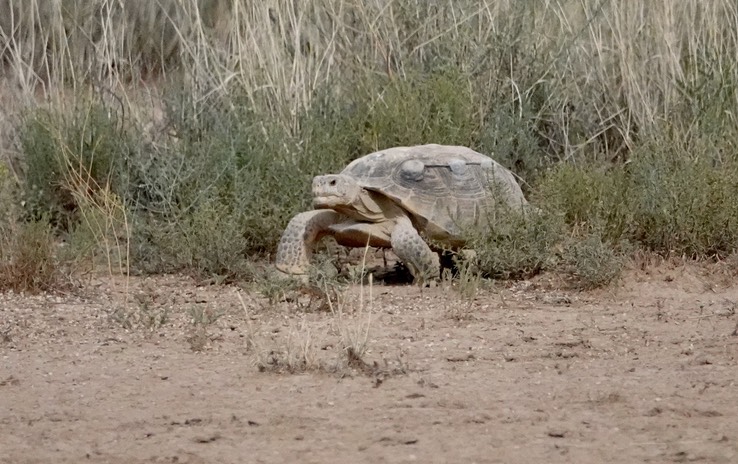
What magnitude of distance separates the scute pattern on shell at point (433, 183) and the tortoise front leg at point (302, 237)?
262mm

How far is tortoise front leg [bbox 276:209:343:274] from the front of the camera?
20.6 feet

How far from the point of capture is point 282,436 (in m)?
3.83

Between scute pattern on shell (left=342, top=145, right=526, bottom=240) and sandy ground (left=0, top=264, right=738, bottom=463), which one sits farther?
scute pattern on shell (left=342, top=145, right=526, bottom=240)

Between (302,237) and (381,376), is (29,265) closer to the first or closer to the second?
(302,237)

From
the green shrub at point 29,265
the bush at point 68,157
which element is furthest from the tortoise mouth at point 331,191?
the bush at point 68,157

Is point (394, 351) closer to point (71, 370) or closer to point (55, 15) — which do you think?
point (71, 370)

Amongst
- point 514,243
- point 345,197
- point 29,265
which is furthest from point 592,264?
point 29,265

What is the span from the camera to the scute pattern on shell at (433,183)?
6.23 metres

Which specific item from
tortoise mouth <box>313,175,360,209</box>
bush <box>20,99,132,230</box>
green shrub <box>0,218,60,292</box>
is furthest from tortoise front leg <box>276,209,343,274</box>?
bush <box>20,99,132,230</box>

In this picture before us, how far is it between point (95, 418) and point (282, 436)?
0.69 metres

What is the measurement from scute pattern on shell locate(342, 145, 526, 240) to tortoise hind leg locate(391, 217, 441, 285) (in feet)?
0.38

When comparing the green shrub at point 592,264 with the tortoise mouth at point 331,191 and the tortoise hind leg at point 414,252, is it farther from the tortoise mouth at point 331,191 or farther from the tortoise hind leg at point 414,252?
the tortoise mouth at point 331,191

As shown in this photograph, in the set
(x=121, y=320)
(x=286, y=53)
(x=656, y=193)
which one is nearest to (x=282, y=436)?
(x=121, y=320)

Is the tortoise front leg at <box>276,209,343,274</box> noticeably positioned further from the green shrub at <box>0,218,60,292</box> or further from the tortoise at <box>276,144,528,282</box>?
the green shrub at <box>0,218,60,292</box>
